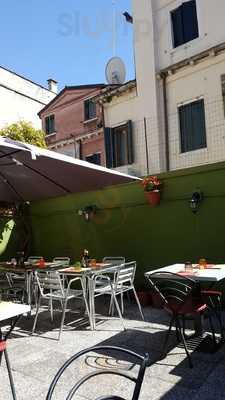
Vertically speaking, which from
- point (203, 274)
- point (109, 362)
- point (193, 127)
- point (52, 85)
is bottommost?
point (109, 362)

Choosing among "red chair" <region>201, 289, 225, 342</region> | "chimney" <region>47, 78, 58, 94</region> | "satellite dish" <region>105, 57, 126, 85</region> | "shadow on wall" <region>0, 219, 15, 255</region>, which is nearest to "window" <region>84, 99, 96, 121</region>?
"satellite dish" <region>105, 57, 126, 85</region>

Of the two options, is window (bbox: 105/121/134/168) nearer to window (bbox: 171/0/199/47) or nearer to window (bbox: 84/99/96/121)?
window (bbox: 171/0/199/47)

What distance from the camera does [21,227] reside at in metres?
8.79

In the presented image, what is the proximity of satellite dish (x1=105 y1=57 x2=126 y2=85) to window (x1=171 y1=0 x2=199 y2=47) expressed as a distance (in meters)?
2.89

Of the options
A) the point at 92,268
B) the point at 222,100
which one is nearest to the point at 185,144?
the point at 222,100

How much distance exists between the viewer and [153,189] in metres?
6.43

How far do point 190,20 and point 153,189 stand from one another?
6.98m

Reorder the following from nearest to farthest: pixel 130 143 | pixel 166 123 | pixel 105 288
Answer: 1. pixel 105 288
2. pixel 166 123
3. pixel 130 143

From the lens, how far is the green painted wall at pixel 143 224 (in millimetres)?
5855

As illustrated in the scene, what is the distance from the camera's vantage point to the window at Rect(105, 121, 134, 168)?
11938 mm

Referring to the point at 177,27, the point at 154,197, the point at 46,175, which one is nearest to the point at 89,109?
the point at 177,27

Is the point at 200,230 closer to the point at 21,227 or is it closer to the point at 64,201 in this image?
the point at 64,201

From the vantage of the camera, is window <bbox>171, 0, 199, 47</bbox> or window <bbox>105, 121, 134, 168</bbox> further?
window <bbox>105, 121, 134, 168</bbox>

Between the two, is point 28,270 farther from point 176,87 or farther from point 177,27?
point 177,27
